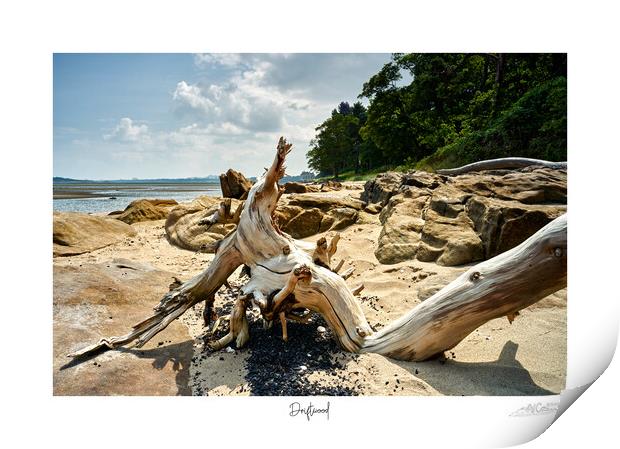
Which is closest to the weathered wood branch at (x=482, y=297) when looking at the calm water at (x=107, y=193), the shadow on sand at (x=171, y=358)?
the shadow on sand at (x=171, y=358)

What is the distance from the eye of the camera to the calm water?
116 inches

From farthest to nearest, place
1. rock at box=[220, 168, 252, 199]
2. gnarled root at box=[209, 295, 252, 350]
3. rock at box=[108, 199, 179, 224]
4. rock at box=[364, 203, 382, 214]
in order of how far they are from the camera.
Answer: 1. rock at box=[220, 168, 252, 199]
2. rock at box=[364, 203, 382, 214]
3. rock at box=[108, 199, 179, 224]
4. gnarled root at box=[209, 295, 252, 350]

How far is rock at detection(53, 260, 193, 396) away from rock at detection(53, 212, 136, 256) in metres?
0.34

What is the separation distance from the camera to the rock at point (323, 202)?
23.7 ft

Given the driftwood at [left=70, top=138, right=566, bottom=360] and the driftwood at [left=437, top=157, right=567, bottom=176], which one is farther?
the driftwood at [left=437, top=157, right=567, bottom=176]

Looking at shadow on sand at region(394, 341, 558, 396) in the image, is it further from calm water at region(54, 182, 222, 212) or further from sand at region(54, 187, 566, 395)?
calm water at region(54, 182, 222, 212)

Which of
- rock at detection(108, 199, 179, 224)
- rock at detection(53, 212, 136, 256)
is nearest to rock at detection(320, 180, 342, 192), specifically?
rock at detection(108, 199, 179, 224)

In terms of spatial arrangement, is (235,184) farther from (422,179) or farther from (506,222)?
(506,222)

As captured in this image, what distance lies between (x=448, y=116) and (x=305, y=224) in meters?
3.09

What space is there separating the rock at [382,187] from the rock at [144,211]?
13.7 ft

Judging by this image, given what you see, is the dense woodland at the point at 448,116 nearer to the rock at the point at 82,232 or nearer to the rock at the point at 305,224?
the rock at the point at 305,224

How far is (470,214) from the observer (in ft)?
15.0

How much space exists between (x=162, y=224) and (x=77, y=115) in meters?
3.89
